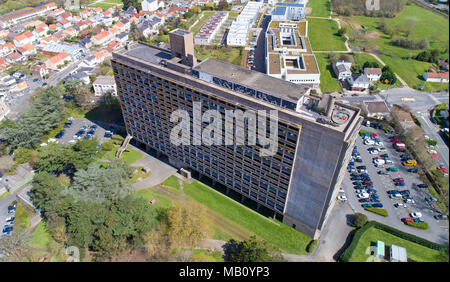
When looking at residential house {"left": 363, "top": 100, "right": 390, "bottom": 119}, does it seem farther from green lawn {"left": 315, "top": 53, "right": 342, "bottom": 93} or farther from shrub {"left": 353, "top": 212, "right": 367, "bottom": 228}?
shrub {"left": 353, "top": 212, "right": 367, "bottom": 228}

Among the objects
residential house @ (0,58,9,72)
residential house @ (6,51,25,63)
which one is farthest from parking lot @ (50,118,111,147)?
residential house @ (6,51,25,63)

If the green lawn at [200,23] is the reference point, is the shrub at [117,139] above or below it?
below

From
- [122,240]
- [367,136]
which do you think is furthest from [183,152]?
[367,136]

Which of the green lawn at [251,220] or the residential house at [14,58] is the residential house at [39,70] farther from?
the green lawn at [251,220]

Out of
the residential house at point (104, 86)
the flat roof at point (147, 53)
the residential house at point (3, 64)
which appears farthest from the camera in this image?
the residential house at point (3, 64)

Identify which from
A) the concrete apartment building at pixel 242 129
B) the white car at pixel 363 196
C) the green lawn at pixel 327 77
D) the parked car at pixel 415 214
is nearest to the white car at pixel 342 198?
the white car at pixel 363 196

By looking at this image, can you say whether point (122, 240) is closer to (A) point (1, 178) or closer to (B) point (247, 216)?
(B) point (247, 216)
